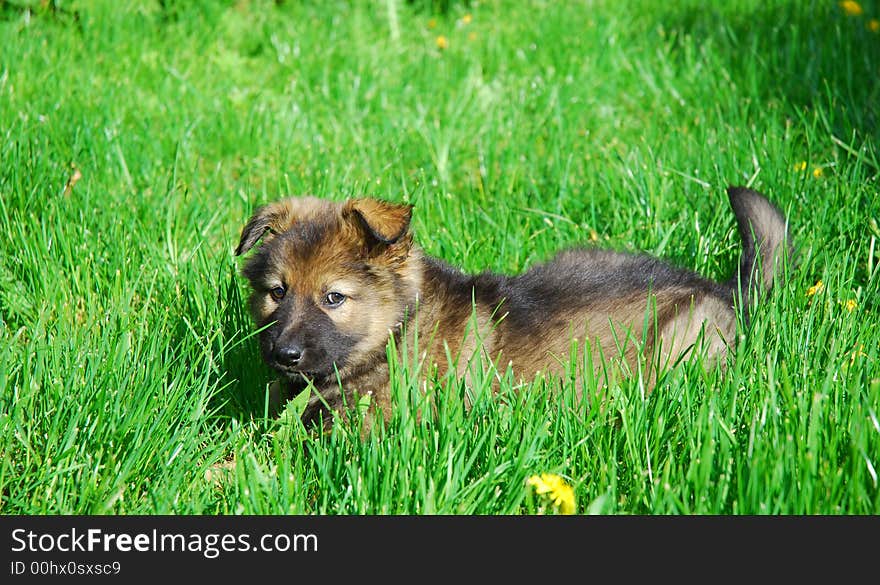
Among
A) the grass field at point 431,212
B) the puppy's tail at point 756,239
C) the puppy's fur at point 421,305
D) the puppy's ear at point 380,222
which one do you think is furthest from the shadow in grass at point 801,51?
the puppy's ear at point 380,222

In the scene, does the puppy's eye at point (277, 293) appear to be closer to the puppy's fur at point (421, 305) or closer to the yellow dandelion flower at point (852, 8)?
the puppy's fur at point (421, 305)

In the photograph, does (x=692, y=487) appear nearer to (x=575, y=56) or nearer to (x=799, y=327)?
(x=799, y=327)

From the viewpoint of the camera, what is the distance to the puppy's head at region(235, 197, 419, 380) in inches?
125

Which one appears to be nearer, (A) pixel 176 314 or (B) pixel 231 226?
(A) pixel 176 314

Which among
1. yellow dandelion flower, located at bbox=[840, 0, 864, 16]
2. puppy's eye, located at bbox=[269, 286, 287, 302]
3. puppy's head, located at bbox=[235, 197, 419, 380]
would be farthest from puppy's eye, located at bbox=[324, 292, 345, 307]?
yellow dandelion flower, located at bbox=[840, 0, 864, 16]

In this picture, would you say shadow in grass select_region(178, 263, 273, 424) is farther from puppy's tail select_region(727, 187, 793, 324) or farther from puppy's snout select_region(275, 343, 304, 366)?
puppy's tail select_region(727, 187, 793, 324)

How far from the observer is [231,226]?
4445mm

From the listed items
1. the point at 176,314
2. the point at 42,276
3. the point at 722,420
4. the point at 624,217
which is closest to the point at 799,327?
the point at 722,420

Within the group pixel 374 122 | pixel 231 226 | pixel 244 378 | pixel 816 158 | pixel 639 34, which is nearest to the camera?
pixel 244 378

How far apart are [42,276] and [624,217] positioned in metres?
2.54

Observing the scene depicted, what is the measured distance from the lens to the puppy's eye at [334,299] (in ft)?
10.8

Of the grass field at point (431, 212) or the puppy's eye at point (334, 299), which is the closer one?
the grass field at point (431, 212)

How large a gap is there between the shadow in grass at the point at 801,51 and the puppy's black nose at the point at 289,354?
3.09 meters

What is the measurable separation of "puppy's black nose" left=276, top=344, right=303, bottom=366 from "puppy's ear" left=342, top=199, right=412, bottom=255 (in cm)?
46
